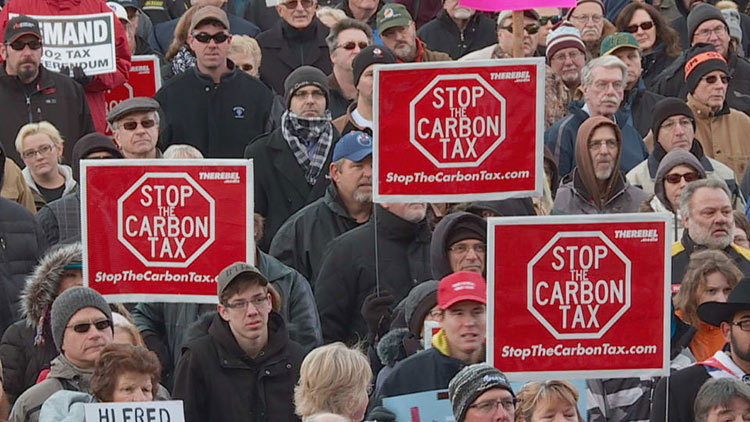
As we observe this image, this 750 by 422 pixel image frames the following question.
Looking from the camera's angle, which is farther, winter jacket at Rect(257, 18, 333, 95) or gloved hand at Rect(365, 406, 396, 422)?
winter jacket at Rect(257, 18, 333, 95)

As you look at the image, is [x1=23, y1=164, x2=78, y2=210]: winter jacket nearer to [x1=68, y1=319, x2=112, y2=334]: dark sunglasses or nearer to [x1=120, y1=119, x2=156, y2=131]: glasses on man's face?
[x1=120, y1=119, x2=156, y2=131]: glasses on man's face

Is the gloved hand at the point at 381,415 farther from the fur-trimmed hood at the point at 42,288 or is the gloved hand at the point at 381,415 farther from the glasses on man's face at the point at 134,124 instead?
the glasses on man's face at the point at 134,124

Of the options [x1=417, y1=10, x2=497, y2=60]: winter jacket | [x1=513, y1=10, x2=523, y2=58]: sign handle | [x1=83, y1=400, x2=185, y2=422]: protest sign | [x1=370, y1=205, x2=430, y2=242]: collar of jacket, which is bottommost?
[x1=83, y1=400, x2=185, y2=422]: protest sign

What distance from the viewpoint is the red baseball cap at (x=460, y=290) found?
10742 mm

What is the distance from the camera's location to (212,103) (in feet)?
51.2

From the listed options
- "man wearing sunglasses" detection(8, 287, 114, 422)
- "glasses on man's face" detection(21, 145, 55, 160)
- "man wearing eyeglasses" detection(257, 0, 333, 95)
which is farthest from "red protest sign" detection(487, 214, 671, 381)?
"man wearing eyeglasses" detection(257, 0, 333, 95)

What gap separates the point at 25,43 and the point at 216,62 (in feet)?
4.76

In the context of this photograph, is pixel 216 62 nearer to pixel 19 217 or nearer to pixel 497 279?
pixel 19 217

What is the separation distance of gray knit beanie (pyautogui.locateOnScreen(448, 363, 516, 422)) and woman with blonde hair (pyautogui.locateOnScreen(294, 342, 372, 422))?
0.45 meters

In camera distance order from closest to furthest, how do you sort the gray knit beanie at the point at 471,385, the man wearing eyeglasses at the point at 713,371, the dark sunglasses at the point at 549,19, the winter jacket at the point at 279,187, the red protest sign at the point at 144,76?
the gray knit beanie at the point at 471,385 → the man wearing eyeglasses at the point at 713,371 → the winter jacket at the point at 279,187 → the red protest sign at the point at 144,76 → the dark sunglasses at the point at 549,19

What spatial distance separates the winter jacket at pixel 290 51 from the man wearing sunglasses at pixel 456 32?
44.4 inches

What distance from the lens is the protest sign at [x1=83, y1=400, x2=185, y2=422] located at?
9.63m

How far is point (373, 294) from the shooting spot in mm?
12180

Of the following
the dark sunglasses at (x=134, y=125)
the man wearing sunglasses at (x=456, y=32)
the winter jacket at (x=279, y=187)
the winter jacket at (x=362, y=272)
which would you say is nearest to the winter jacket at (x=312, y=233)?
the winter jacket at (x=362, y=272)
